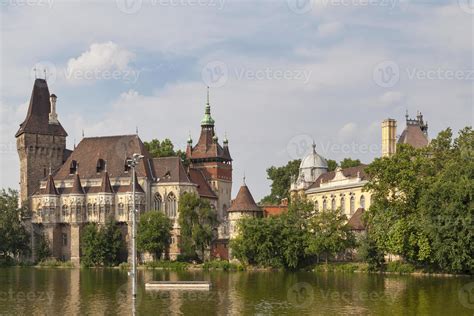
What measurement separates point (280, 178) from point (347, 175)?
39708 mm

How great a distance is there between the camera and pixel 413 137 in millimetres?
96500

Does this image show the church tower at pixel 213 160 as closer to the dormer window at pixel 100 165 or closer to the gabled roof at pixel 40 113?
the dormer window at pixel 100 165

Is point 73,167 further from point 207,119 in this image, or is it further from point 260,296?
point 260,296

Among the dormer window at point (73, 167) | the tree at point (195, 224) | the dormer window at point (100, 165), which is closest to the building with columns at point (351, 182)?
the tree at point (195, 224)

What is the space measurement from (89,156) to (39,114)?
32.6ft

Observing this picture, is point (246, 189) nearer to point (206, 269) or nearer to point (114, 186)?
point (206, 269)

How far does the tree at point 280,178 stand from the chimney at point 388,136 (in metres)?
41.7

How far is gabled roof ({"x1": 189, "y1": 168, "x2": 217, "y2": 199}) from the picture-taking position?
366 feet

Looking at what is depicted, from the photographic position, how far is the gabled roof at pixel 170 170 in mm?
106625

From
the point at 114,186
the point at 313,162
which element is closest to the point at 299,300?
the point at 114,186

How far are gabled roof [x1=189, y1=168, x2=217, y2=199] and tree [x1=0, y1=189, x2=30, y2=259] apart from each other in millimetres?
22869

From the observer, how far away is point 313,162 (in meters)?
117

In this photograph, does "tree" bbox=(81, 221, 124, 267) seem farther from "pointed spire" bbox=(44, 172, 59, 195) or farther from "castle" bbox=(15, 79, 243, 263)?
"pointed spire" bbox=(44, 172, 59, 195)

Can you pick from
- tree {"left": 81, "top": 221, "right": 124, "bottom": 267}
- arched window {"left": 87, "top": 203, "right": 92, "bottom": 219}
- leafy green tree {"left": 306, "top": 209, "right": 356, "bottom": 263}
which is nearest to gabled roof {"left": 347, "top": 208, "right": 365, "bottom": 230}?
leafy green tree {"left": 306, "top": 209, "right": 356, "bottom": 263}
